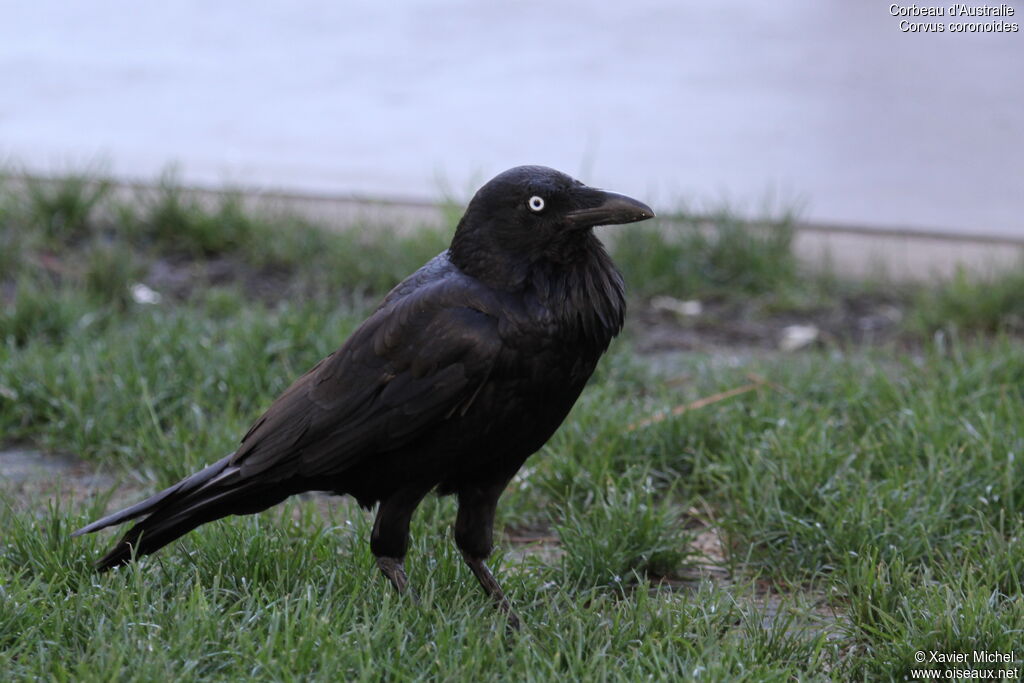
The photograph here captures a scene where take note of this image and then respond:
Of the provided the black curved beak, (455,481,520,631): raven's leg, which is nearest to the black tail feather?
(455,481,520,631): raven's leg

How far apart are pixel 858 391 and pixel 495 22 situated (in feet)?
16.2

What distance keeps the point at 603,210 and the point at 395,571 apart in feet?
3.11

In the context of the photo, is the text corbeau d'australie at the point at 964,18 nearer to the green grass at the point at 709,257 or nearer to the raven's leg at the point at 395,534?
the green grass at the point at 709,257

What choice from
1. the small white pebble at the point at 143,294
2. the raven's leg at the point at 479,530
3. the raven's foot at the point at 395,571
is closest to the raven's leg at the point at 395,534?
the raven's foot at the point at 395,571

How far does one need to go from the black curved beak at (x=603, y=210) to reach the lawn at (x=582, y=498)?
2.82ft

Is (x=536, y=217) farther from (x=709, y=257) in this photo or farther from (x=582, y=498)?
(x=709, y=257)

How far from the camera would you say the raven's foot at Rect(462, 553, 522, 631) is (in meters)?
2.92

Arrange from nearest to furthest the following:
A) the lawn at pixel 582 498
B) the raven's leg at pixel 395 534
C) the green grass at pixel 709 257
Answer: the lawn at pixel 582 498 < the raven's leg at pixel 395 534 < the green grass at pixel 709 257

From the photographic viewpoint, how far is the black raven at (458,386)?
2.80m

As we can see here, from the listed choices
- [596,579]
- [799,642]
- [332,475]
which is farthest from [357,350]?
[799,642]

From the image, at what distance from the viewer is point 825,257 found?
6.01 m

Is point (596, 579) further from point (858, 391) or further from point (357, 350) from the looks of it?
point (858, 391)

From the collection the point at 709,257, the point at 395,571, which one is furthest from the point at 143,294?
the point at 395,571

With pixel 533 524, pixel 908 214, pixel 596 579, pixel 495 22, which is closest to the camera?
pixel 596 579
